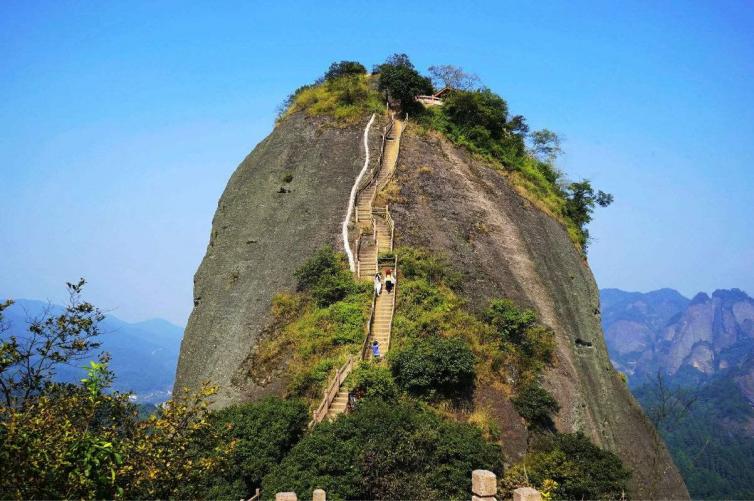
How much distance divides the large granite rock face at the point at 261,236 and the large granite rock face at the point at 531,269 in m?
3.44

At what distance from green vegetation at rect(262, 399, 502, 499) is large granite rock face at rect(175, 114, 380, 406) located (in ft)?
20.6

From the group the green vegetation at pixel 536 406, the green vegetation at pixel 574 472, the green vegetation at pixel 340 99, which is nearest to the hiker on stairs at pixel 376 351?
the green vegetation at pixel 536 406

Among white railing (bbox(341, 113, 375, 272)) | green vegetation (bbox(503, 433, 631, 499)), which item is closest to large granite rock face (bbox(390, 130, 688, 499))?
white railing (bbox(341, 113, 375, 272))

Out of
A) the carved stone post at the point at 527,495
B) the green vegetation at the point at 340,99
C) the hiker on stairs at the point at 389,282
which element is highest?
the green vegetation at the point at 340,99

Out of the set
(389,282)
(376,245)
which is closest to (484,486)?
(389,282)

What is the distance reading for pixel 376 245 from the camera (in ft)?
99.8

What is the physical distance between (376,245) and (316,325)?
546cm

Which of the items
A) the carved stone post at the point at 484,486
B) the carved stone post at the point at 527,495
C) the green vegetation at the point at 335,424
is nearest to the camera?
the green vegetation at the point at 335,424

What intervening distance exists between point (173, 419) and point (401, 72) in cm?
3395

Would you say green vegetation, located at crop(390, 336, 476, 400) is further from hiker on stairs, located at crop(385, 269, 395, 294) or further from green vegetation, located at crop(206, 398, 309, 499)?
hiker on stairs, located at crop(385, 269, 395, 294)

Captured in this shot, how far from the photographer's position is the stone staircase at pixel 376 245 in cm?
2492

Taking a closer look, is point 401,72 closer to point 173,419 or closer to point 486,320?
point 486,320

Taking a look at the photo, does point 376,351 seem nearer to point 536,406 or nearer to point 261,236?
point 536,406

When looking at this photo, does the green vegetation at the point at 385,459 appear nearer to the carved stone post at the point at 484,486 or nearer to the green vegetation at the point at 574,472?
the green vegetation at the point at 574,472
